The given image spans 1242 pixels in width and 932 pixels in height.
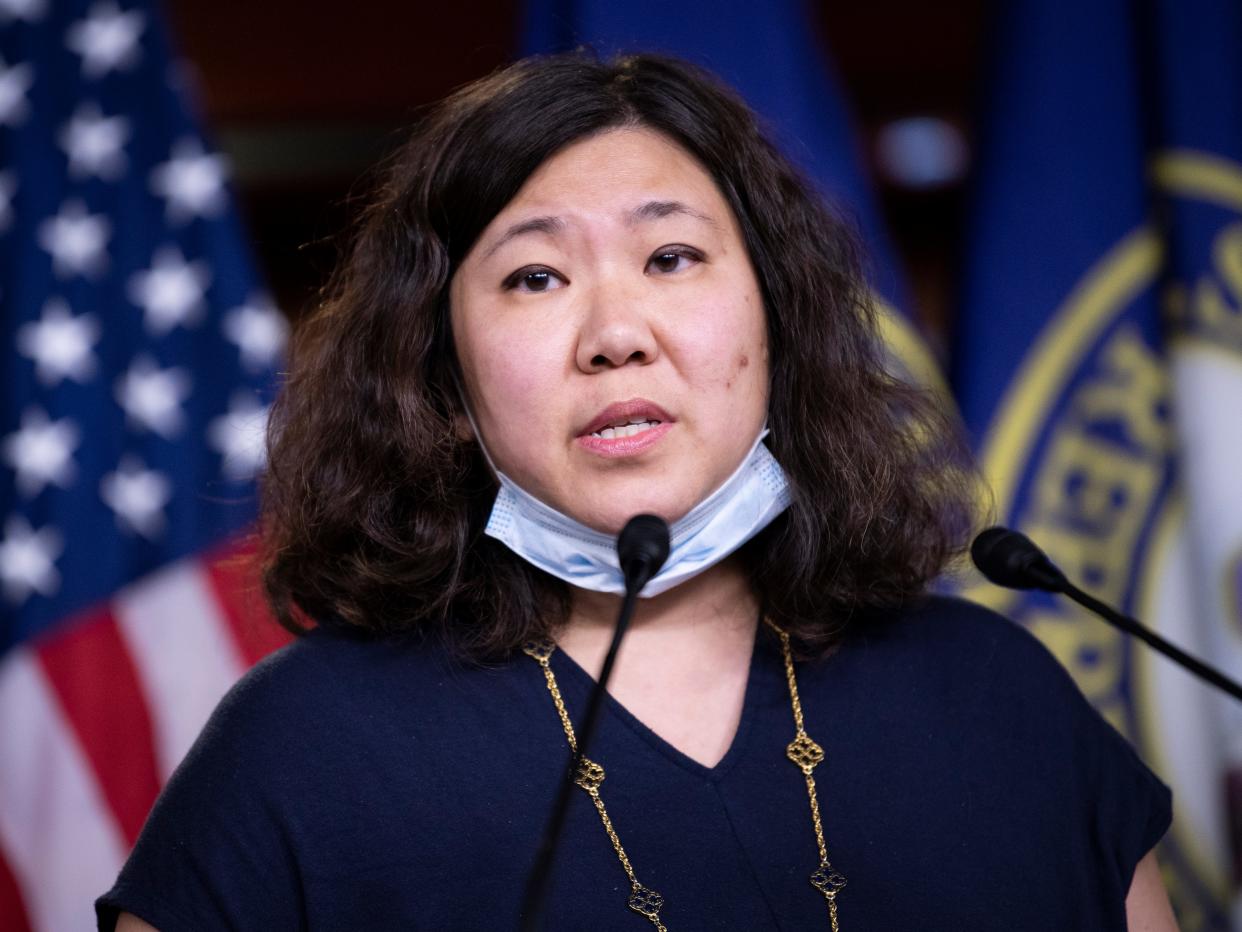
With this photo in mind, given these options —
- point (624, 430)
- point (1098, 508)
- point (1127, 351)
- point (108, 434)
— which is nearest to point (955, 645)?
point (624, 430)

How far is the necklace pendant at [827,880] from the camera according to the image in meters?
1.42

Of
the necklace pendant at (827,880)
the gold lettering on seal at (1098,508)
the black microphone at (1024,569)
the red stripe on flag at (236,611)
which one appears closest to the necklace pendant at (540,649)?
the necklace pendant at (827,880)

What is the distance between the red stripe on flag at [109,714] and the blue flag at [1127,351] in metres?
1.51

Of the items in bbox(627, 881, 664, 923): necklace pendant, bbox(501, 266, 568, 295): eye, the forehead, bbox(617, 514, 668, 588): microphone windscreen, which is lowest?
bbox(627, 881, 664, 923): necklace pendant

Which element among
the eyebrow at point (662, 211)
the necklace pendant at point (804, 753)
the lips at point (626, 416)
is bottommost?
the necklace pendant at point (804, 753)

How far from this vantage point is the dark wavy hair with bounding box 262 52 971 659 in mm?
1568

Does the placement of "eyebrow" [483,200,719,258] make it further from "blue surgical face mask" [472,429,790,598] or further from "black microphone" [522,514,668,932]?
"black microphone" [522,514,668,932]

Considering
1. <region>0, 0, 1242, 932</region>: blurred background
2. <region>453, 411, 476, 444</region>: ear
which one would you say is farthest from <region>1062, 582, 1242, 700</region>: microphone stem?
<region>0, 0, 1242, 932</region>: blurred background

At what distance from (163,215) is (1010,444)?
5.49ft

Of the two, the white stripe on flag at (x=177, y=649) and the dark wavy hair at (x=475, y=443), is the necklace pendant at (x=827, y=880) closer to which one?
the dark wavy hair at (x=475, y=443)

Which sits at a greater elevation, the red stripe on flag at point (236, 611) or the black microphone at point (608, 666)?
the black microphone at point (608, 666)

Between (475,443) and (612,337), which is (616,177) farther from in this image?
(475,443)

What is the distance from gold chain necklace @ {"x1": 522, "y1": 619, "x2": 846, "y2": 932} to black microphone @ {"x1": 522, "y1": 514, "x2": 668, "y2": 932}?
20cm

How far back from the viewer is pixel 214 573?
2617 millimetres
